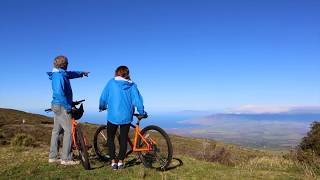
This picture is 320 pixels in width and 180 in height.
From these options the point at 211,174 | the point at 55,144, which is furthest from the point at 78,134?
the point at 211,174

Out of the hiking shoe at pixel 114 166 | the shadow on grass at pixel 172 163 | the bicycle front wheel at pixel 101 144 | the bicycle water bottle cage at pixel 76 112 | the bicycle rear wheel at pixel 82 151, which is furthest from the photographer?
the bicycle front wheel at pixel 101 144

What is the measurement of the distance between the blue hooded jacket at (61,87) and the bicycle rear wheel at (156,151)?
2222mm

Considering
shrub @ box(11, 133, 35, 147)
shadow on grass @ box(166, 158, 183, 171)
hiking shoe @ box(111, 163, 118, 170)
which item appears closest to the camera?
hiking shoe @ box(111, 163, 118, 170)

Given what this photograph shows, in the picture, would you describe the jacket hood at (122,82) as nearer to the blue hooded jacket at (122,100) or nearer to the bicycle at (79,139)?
the blue hooded jacket at (122,100)

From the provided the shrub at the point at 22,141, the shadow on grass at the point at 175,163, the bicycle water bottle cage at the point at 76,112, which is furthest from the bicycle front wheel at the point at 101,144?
the shrub at the point at 22,141

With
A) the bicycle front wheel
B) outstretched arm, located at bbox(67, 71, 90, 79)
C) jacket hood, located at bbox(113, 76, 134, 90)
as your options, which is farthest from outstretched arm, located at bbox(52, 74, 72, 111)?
the bicycle front wheel

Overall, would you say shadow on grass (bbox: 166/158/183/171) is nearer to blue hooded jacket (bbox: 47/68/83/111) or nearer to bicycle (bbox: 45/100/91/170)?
bicycle (bbox: 45/100/91/170)

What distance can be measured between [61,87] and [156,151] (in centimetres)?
305

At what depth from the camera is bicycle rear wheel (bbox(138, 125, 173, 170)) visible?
1159cm

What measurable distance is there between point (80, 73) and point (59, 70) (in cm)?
78

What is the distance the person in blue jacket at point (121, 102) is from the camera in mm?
11570

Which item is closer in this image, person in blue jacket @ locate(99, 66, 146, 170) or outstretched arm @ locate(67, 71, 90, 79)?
person in blue jacket @ locate(99, 66, 146, 170)

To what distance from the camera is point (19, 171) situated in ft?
37.3

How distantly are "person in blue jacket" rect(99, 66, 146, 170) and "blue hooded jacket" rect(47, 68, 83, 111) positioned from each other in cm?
95
